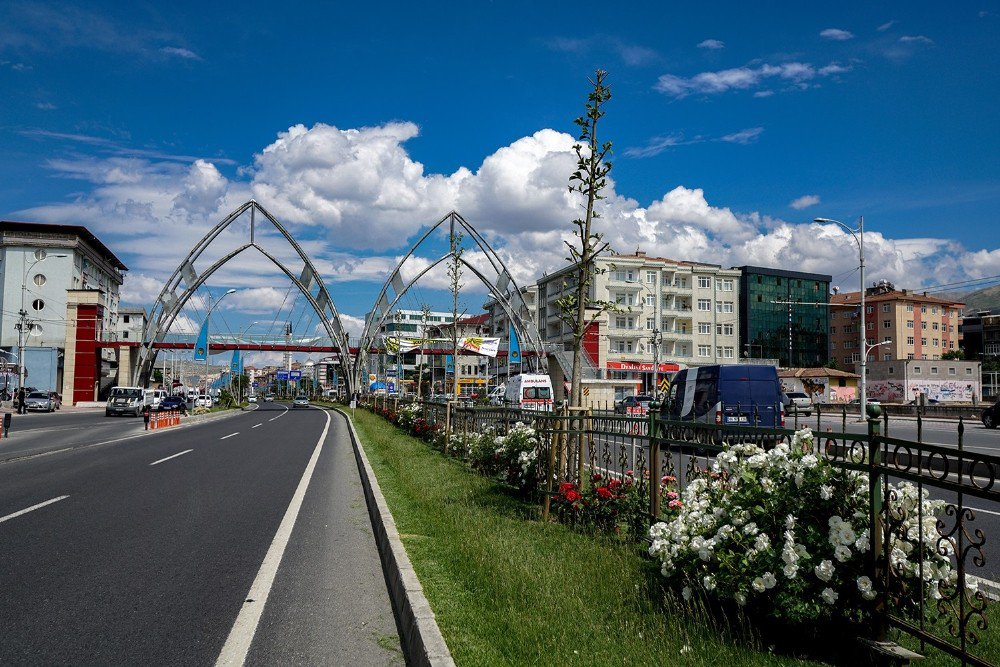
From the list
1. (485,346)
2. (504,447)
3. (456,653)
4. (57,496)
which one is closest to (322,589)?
(456,653)

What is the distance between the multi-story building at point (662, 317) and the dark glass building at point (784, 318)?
12925mm

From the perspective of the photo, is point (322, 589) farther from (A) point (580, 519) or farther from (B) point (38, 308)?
(B) point (38, 308)

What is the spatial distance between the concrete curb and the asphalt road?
144mm

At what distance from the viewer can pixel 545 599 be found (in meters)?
5.38

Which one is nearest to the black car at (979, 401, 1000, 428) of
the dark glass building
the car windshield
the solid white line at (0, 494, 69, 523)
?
the solid white line at (0, 494, 69, 523)

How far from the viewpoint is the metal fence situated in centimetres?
372

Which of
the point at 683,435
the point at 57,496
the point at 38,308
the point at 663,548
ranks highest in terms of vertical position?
the point at 38,308

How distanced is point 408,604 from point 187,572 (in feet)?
8.89

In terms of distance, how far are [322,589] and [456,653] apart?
7.97ft

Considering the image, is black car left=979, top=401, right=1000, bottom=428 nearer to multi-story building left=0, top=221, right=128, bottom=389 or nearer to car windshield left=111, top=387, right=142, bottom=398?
car windshield left=111, top=387, right=142, bottom=398

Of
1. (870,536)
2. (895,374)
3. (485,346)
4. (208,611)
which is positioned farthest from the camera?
(895,374)

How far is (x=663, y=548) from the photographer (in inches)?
200

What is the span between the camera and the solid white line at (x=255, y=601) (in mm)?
4835

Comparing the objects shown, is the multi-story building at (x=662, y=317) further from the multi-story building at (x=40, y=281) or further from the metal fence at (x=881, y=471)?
the metal fence at (x=881, y=471)
